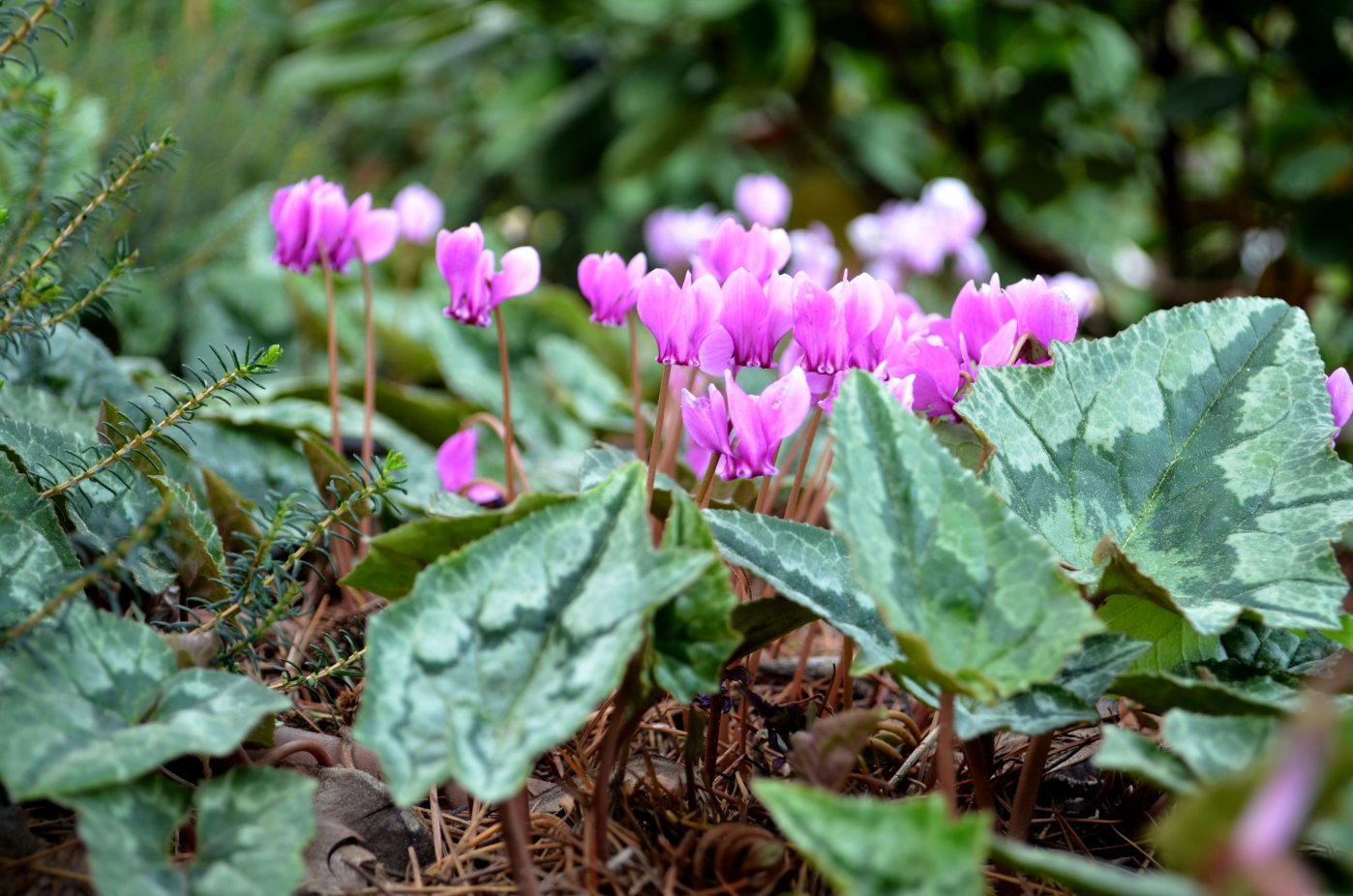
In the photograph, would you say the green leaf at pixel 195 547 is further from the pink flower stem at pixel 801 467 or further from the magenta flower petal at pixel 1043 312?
the magenta flower petal at pixel 1043 312

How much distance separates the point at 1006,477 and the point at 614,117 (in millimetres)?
3198

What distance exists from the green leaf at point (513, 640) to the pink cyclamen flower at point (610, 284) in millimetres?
439

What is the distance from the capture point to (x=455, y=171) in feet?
15.6

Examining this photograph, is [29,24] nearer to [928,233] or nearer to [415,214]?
[415,214]

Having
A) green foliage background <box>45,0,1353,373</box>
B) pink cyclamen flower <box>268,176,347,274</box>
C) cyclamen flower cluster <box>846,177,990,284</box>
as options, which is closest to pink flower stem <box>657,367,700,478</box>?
pink cyclamen flower <box>268,176,347,274</box>

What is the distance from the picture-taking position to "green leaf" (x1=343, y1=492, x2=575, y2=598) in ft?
3.28

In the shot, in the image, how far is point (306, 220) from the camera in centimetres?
146

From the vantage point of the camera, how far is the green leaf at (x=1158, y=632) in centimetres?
111

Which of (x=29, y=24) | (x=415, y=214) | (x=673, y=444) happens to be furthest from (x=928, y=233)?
(x=29, y=24)

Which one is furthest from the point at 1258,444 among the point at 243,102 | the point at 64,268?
the point at 243,102

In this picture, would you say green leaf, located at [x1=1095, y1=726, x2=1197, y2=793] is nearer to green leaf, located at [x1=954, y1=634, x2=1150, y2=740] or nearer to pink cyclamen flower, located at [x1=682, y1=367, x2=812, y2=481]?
green leaf, located at [x1=954, y1=634, x2=1150, y2=740]

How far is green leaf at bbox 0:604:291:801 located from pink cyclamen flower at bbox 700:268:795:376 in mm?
532

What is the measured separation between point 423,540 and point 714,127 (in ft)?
11.6

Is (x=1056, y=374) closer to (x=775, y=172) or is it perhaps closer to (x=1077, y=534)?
(x=1077, y=534)
